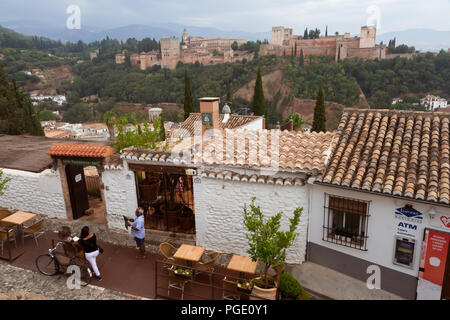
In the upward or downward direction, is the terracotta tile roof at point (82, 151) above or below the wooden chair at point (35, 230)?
above

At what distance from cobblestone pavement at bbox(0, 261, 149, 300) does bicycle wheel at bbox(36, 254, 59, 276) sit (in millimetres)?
102

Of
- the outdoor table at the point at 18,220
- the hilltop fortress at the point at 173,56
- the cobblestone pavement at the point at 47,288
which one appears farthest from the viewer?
the hilltop fortress at the point at 173,56

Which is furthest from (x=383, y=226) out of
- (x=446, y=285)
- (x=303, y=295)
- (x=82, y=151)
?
(x=82, y=151)

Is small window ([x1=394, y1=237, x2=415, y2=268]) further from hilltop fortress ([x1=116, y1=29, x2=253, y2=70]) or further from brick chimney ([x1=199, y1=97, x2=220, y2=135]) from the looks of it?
hilltop fortress ([x1=116, y1=29, x2=253, y2=70])

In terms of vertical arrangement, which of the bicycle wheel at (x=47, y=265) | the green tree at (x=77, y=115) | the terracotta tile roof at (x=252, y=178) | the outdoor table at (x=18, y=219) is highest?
the terracotta tile roof at (x=252, y=178)

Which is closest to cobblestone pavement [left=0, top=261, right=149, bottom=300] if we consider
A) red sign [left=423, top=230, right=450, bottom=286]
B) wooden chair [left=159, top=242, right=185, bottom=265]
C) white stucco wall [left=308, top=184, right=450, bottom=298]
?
wooden chair [left=159, top=242, right=185, bottom=265]

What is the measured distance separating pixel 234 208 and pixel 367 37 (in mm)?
97891

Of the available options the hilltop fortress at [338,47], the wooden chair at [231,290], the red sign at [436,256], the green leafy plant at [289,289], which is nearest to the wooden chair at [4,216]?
the wooden chair at [231,290]

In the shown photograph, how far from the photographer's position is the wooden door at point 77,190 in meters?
10.3

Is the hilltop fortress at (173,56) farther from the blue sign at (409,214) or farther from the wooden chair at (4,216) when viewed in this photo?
the blue sign at (409,214)

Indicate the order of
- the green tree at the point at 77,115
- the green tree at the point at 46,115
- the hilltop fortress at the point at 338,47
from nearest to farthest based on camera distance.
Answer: the green tree at the point at 46,115
the green tree at the point at 77,115
the hilltop fortress at the point at 338,47

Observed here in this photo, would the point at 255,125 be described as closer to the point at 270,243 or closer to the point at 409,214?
the point at 409,214

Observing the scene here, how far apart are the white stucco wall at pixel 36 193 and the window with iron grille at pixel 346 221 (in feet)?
27.4

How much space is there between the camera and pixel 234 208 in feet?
27.2
